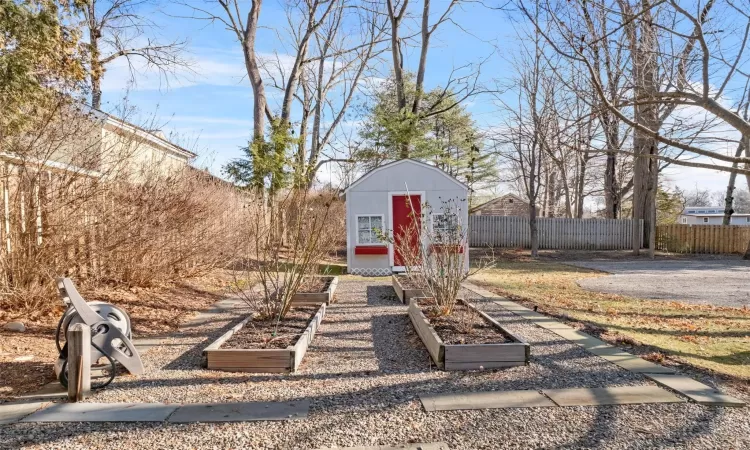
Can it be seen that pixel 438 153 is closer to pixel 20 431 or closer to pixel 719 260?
pixel 719 260

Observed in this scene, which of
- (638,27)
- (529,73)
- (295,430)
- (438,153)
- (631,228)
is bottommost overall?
(295,430)

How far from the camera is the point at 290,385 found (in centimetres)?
380

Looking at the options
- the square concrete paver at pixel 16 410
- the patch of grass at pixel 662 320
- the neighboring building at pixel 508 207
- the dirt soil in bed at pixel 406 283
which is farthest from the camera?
the neighboring building at pixel 508 207

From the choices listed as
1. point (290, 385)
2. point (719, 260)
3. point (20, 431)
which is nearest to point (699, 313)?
point (290, 385)

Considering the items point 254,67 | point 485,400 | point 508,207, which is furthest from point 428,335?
point 508,207

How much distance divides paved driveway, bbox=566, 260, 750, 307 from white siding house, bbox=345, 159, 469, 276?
4141 mm

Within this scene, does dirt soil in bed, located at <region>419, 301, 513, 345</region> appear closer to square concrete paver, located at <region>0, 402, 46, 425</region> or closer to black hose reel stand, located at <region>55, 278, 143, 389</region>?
black hose reel stand, located at <region>55, 278, 143, 389</region>

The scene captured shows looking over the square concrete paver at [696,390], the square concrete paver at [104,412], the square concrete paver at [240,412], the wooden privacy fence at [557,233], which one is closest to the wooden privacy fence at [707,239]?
the wooden privacy fence at [557,233]

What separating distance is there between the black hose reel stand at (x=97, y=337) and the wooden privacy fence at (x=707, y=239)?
24.0 m

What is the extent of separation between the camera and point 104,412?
3166mm

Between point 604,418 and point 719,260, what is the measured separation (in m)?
20.3

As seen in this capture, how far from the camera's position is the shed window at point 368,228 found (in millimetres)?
12422

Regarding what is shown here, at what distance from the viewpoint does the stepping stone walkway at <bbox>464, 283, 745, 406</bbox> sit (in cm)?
343

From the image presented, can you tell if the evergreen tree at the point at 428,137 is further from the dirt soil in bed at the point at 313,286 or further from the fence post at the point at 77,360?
the fence post at the point at 77,360
